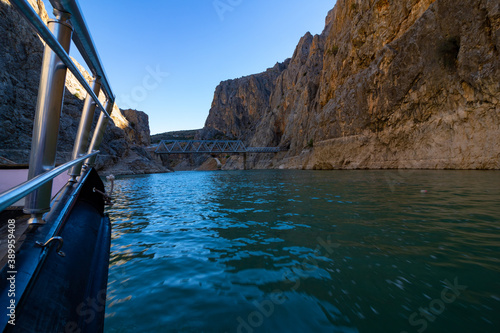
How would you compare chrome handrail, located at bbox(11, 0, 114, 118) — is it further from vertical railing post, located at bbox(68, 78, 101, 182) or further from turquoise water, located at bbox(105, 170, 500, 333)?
turquoise water, located at bbox(105, 170, 500, 333)

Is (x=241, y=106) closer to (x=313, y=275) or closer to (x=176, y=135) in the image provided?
(x=176, y=135)

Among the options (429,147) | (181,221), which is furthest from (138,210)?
(429,147)

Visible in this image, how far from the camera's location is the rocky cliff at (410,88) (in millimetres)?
19516

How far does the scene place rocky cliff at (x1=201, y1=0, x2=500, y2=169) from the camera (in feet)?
64.0

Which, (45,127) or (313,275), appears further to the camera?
(313,275)

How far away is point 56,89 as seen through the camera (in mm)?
1875

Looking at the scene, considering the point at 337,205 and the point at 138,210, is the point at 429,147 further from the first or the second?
the point at 138,210

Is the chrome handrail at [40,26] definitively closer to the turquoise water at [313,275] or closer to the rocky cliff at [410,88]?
the turquoise water at [313,275]

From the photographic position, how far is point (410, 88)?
85.8 feet

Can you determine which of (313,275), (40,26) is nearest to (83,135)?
(40,26)

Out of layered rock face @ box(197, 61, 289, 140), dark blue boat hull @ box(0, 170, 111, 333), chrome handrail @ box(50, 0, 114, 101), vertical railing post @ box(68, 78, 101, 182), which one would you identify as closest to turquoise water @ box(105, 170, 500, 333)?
dark blue boat hull @ box(0, 170, 111, 333)

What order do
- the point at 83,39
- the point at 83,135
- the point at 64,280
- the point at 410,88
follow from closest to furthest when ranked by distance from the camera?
the point at 64,280
the point at 83,39
the point at 83,135
the point at 410,88

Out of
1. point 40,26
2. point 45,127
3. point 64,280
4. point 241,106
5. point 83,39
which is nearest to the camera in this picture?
point 40,26

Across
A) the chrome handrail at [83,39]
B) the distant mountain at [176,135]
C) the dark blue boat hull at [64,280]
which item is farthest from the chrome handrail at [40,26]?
the distant mountain at [176,135]
